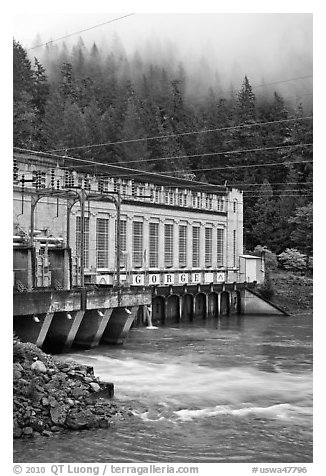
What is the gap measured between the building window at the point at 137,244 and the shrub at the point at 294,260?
1299cm

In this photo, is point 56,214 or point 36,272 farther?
point 56,214

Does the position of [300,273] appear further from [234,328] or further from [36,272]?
[36,272]

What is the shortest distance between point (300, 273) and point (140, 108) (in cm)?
1639

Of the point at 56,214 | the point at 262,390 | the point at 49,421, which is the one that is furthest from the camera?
the point at 56,214

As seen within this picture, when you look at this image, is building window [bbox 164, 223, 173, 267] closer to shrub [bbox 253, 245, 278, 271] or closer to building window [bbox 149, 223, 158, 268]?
building window [bbox 149, 223, 158, 268]

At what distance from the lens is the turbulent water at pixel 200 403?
12.6m

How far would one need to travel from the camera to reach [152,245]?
4131 cm

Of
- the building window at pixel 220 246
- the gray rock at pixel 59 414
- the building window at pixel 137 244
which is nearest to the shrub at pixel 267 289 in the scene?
the building window at pixel 220 246

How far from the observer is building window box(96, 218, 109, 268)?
36.5 meters

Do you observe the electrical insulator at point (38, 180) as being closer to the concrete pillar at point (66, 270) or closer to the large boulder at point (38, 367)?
the concrete pillar at point (66, 270)

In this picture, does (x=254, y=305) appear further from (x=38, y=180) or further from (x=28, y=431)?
(x=28, y=431)

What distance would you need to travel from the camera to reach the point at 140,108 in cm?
4309
